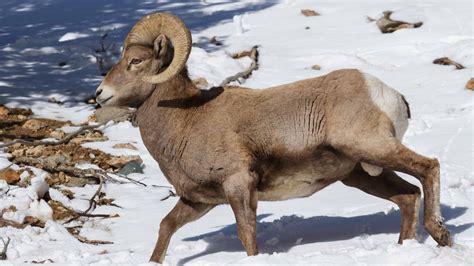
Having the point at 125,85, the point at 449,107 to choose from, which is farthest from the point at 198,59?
the point at 125,85

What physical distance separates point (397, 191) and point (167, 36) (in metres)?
2.40

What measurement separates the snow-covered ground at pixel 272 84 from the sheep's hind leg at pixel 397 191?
17 centimetres

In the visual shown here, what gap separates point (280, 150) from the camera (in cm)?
734

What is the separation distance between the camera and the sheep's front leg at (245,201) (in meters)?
7.16

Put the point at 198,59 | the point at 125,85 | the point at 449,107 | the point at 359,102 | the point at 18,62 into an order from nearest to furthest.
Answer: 1. the point at 359,102
2. the point at 125,85
3. the point at 449,107
4. the point at 198,59
5. the point at 18,62

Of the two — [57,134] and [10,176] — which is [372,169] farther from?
[57,134]

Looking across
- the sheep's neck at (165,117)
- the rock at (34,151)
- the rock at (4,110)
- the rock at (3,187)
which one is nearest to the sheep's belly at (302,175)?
the sheep's neck at (165,117)

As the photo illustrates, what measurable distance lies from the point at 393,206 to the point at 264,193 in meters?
1.83

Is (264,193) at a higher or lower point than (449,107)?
higher

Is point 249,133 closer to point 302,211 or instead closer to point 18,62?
point 302,211

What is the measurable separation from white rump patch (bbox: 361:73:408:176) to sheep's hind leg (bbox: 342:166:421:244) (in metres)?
0.44

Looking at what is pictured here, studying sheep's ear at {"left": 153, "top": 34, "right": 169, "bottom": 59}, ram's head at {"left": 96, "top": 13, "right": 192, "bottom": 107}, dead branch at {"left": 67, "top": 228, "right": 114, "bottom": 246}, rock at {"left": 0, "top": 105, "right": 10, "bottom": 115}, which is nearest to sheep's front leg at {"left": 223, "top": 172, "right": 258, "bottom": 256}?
ram's head at {"left": 96, "top": 13, "right": 192, "bottom": 107}

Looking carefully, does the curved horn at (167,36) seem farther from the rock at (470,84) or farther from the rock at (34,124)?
the rock at (470,84)

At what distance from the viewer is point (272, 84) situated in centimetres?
1598
